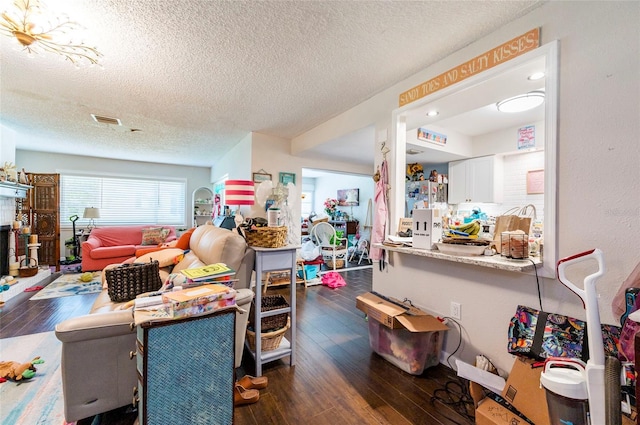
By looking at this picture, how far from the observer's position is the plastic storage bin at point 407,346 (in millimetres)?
1873

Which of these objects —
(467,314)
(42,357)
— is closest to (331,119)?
(467,314)

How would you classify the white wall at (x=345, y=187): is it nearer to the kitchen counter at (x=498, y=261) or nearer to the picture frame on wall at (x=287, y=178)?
the picture frame on wall at (x=287, y=178)

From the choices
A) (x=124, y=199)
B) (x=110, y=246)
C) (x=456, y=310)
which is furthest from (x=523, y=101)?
(x=124, y=199)

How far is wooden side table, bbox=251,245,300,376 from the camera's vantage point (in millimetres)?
1852

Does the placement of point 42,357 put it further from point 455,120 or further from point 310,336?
point 455,120

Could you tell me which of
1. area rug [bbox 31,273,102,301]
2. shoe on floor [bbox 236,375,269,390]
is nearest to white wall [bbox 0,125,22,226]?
area rug [bbox 31,273,102,301]

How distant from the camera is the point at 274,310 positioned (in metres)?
1.97

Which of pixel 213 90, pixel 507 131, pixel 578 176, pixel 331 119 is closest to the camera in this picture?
pixel 578 176

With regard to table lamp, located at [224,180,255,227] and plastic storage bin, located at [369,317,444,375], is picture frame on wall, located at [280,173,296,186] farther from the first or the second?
plastic storage bin, located at [369,317,444,375]

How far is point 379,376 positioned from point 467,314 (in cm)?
77

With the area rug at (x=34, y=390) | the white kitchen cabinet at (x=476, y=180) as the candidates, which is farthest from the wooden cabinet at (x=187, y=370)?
the white kitchen cabinet at (x=476, y=180)

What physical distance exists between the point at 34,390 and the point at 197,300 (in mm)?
1537

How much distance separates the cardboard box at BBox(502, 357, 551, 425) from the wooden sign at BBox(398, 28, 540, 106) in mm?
1820

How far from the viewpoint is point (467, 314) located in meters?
1.90
